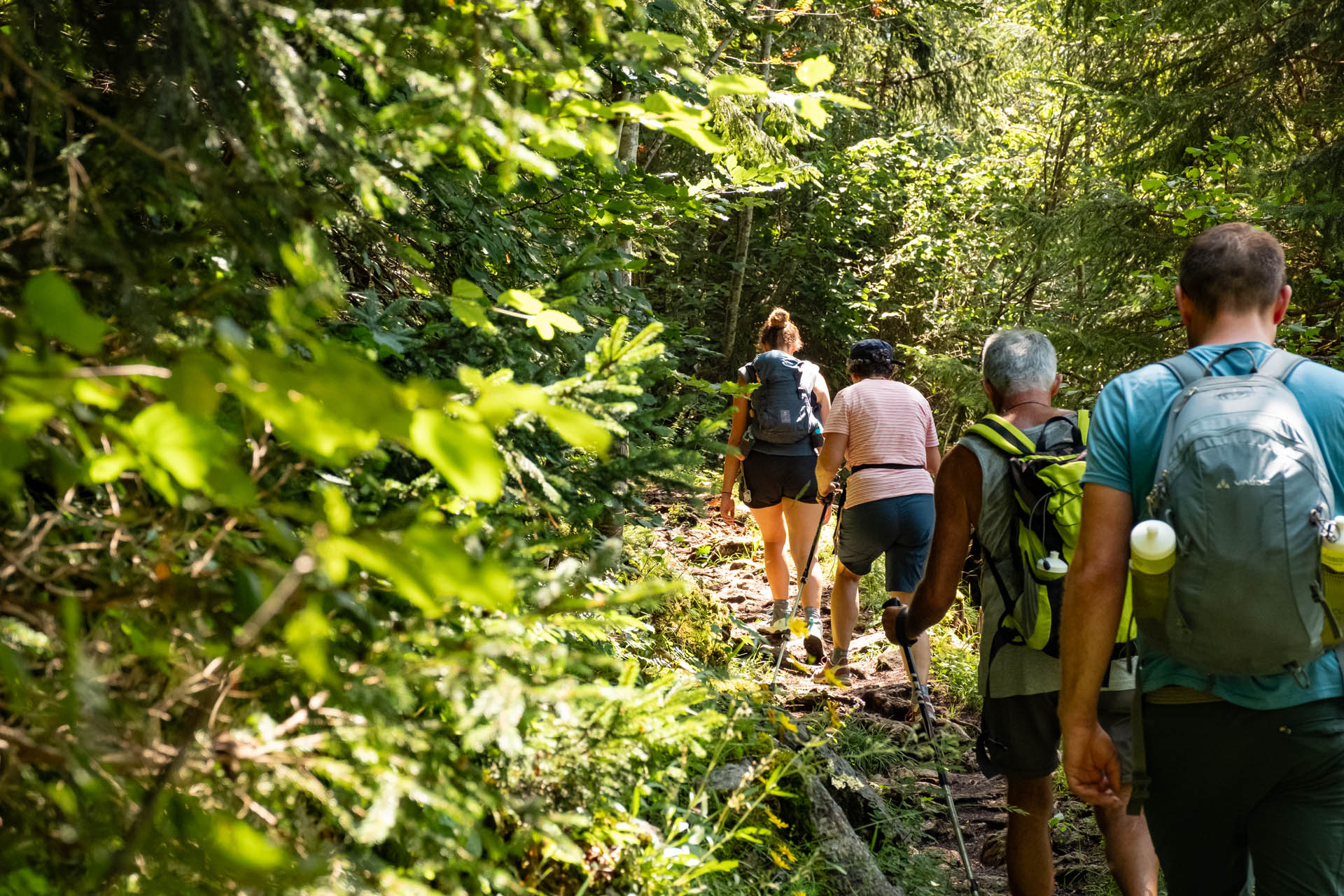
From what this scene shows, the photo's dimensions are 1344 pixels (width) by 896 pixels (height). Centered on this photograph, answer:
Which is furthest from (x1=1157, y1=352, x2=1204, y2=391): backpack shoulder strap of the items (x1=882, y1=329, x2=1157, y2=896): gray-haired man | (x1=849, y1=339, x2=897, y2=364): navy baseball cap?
(x1=849, y1=339, x2=897, y2=364): navy baseball cap

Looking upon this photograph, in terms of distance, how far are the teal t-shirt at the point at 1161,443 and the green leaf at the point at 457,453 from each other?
1.94 meters

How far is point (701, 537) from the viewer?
990cm

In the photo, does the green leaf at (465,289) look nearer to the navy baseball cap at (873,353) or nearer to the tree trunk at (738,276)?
the navy baseball cap at (873,353)

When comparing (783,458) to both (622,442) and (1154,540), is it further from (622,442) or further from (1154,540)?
(1154,540)

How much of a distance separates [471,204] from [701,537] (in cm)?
754

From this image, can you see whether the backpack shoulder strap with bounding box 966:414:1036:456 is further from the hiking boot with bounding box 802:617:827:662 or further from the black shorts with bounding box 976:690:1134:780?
the hiking boot with bounding box 802:617:827:662

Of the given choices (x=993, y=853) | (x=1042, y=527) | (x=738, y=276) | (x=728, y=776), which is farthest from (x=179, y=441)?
(x=738, y=276)

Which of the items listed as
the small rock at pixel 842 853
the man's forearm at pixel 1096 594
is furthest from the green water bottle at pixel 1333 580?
the small rock at pixel 842 853

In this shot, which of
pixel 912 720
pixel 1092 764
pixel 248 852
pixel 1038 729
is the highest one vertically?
pixel 248 852

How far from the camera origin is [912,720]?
5.57 metres

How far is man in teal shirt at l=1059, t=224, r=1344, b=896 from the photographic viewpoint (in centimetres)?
208

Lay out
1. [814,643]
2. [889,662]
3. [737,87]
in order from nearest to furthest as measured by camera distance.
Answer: [737,87]
[814,643]
[889,662]

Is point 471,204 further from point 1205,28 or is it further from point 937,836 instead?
point 1205,28

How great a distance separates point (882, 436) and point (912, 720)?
1.78 meters
